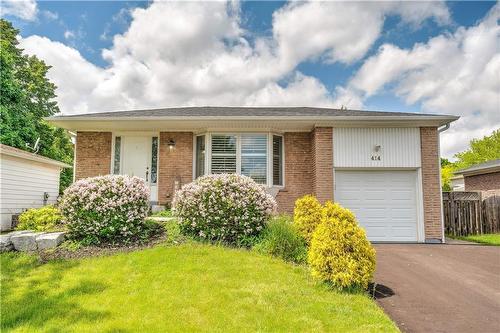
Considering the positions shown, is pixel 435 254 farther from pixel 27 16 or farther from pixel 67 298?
pixel 27 16

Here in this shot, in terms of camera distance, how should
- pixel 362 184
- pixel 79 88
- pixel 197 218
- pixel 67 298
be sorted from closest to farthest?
pixel 67 298 → pixel 197 218 → pixel 362 184 → pixel 79 88

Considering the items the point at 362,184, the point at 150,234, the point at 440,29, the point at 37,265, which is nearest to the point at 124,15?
the point at 150,234

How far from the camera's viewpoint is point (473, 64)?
11.6 m

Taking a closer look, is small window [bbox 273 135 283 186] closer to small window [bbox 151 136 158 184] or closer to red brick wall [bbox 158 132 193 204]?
red brick wall [bbox 158 132 193 204]

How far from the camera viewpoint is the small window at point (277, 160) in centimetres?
996

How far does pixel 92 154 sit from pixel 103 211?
4742mm

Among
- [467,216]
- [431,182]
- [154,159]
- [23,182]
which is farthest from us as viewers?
[23,182]

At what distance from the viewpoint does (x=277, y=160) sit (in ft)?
32.9

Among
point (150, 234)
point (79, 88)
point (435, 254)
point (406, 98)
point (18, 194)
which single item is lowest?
point (435, 254)

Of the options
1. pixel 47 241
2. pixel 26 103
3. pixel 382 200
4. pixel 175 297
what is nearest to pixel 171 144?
pixel 47 241

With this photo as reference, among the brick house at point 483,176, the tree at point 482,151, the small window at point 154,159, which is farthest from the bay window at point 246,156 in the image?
the tree at point 482,151

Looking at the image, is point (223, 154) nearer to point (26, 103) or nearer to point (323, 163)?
point (323, 163)

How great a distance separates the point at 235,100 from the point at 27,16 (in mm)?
10568

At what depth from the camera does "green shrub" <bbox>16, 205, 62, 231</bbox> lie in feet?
24.6
